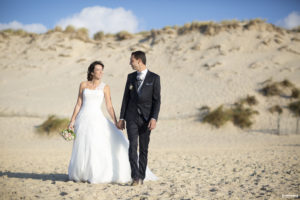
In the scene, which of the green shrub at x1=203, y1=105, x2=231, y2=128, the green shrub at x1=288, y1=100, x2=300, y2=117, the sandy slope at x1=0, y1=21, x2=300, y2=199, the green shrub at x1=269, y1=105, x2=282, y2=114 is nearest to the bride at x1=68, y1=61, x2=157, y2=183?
the sandy slope at x1=0, y1=21, x2=300, y2=199

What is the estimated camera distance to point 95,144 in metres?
4.66

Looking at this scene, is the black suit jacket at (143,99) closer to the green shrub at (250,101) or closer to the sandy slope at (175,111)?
the sandy slope at (175,111)

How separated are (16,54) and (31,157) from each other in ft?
75.8

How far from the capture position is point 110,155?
4.71 m

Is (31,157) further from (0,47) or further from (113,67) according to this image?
(0,47)

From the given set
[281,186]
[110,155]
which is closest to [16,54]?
[110,155]

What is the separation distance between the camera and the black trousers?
14.1 ft

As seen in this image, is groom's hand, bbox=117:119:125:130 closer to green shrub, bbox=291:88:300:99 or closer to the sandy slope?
the sandy slope

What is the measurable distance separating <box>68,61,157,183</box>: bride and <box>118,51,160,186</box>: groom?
416mm

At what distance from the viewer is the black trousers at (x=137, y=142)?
4293 millimetres

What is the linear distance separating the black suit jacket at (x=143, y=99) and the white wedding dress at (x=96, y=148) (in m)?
0.62

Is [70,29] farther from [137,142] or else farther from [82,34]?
[137,142]

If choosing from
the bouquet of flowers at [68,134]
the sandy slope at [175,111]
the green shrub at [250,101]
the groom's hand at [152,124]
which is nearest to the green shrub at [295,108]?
the sandy slope at [175,111]

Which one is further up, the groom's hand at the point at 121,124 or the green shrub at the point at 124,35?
the green shrub at the point at 124,35
